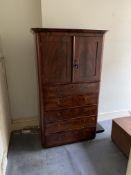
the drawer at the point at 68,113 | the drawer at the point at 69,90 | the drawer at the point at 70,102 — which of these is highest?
the drawer at the point at 69,90

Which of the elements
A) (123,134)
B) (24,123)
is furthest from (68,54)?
(24,123)

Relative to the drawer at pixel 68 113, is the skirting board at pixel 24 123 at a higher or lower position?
lower

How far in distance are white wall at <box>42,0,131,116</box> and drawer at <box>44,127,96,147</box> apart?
0.68m

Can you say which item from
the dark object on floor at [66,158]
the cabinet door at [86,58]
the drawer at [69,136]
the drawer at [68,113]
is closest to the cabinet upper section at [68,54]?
the cabinet door at [86,58]

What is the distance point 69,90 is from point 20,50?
3.16ft

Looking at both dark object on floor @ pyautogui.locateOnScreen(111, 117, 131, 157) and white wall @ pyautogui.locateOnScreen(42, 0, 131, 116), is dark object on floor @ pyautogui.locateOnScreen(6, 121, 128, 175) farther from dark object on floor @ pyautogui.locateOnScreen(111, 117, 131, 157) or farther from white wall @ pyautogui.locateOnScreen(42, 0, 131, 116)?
white wall @ pyautogui.locateOnScreen(42, 0, 131, 116)

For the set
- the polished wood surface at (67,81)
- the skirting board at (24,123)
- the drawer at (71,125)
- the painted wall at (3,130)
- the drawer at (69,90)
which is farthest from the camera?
the skirting board at (24,123)

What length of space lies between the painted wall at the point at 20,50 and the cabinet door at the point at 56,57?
0.63 m

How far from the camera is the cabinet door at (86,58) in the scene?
1.84 m

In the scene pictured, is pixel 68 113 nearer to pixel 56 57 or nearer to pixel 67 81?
pixel 67 81

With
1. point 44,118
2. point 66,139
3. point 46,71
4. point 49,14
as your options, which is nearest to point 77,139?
point 66,139

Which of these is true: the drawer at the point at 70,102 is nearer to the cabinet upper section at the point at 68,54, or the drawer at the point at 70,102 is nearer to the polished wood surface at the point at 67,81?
the polished wood surface at the point at 67,81

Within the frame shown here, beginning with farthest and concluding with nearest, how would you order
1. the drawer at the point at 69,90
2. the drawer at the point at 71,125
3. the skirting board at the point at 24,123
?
the skirting board at the point at 24,123 → the drawer at the point at 71,125 → the drawer at the point at 69,90

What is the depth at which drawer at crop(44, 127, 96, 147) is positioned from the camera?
2.10 m
